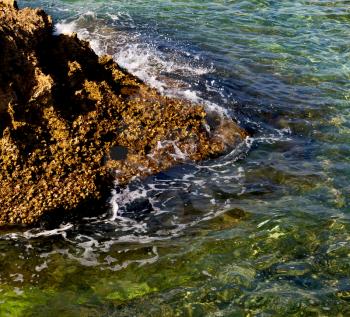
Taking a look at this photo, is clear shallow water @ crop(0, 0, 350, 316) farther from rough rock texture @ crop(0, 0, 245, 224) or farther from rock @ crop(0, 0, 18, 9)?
rock @ crop(0, 0, 18, 9)

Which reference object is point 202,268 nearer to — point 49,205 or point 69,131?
point 49,205

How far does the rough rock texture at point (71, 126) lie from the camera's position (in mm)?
6090

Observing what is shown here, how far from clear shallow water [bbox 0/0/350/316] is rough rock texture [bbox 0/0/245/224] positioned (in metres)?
0.37

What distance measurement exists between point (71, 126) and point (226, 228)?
2740 mm

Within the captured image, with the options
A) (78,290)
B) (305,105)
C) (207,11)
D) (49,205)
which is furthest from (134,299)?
(207,11)

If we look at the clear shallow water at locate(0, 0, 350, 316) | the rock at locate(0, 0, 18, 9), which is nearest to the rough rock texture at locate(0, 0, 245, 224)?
the rock at locate(0, 0, 18, 9)

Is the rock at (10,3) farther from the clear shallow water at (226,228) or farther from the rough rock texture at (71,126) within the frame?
the clear shallow water at (226,228)

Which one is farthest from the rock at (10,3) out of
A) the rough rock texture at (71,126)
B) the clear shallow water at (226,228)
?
the clear shallow water at (226,228)

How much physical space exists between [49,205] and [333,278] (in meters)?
3.90

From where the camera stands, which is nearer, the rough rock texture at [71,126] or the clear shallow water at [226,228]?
the clear shallow water at [226,228]

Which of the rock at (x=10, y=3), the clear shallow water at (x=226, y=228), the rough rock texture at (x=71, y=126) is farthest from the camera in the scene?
the rock at (x=10, y=3)

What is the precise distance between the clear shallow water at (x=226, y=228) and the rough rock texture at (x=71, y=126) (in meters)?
0.37

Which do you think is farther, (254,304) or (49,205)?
(49,205)

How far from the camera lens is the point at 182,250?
599cm
